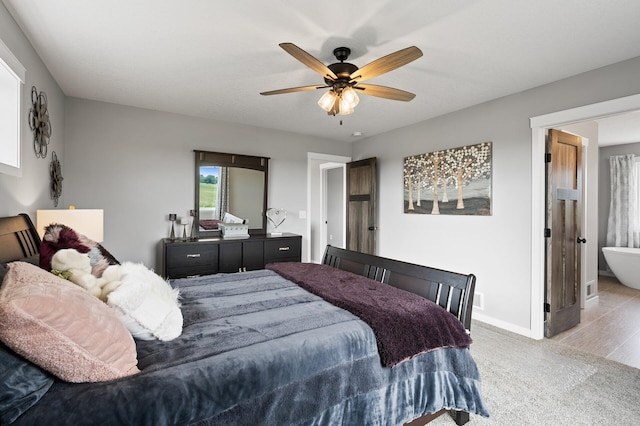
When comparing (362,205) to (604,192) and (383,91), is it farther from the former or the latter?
(604,192)

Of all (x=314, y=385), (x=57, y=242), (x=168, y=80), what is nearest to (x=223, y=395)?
(x=314, y=385)

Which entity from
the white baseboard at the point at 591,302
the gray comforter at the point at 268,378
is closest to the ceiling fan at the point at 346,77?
the gray comforter at the point at 268,378

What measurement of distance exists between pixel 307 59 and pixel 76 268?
169 cm

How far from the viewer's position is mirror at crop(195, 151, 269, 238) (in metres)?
4.11

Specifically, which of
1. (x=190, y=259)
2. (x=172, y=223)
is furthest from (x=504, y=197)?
(x=172, y=223)

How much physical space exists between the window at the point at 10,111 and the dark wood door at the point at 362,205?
3.94 metres

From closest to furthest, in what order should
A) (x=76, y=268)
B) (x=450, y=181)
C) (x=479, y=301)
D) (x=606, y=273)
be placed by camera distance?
(x=76, y=268)
(x=479, y=301)
(x=450, y=181)
(x=606, y=273)

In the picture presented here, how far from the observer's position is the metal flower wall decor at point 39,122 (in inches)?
91.0

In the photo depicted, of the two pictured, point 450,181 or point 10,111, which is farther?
point 450,181

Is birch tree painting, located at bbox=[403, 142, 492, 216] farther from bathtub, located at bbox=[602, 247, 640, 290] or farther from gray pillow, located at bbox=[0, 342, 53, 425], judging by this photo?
gray pillow, located at bbox=[0, 342, 53, 425]

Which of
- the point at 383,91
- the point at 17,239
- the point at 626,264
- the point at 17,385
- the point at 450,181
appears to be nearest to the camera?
the point at 17,385

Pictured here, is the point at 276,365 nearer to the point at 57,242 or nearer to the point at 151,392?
the point at 151,392

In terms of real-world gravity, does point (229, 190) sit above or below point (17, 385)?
above

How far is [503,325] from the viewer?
334 cm
